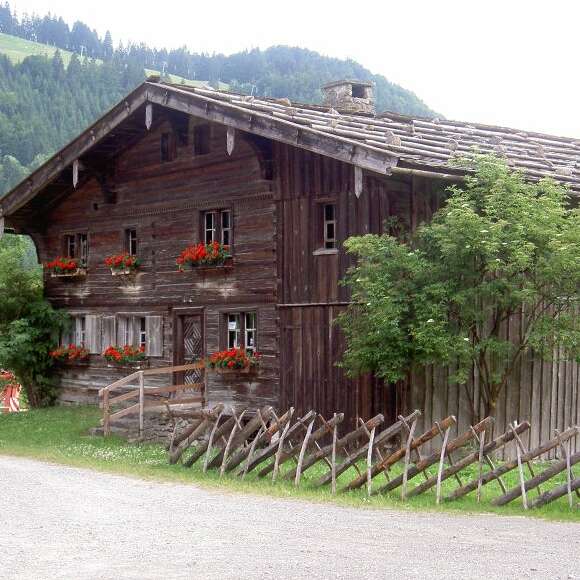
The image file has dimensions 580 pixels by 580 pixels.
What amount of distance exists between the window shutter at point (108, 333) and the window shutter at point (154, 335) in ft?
4.65

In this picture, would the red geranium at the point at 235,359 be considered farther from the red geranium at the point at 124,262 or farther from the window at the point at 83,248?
the window at the point at 83,248

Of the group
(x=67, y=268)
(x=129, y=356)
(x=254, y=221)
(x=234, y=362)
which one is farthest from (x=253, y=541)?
(x=67, y=268)

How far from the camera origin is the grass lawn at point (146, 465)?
13023mm

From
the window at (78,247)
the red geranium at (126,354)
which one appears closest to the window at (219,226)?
the red geranium at (126,354)

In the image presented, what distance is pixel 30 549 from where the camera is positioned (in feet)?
33.7

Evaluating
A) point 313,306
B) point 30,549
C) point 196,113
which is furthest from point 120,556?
point 196,113

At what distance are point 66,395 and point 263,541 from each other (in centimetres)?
1871

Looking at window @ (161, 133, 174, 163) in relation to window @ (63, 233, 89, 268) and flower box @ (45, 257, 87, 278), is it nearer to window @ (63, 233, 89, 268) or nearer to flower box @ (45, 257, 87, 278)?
window @ (63, 233, 89, 268)

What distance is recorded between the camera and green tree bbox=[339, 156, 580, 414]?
16.6m

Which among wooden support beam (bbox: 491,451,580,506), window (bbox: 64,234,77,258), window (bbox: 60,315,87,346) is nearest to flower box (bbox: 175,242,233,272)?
window (bbox: 60,315,87,346)

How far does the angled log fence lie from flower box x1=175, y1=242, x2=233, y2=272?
5333 millimetres

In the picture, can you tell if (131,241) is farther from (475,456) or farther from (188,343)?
(475,456)

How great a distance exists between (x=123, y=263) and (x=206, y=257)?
315 cm

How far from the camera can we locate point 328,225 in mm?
20750
